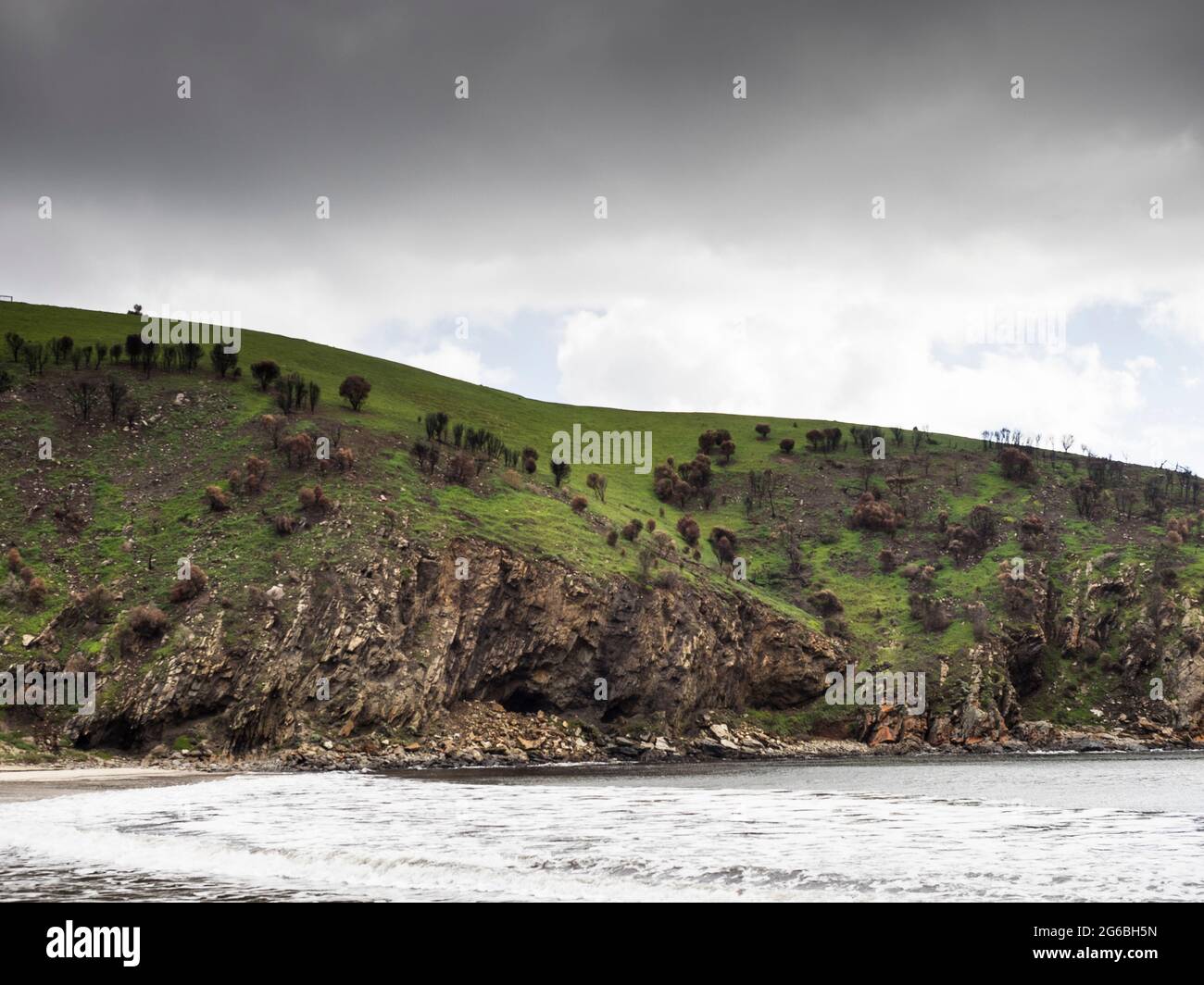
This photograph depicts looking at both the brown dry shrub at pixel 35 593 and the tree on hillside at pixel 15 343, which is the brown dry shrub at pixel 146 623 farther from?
the tree on hillside at pixel 15 343

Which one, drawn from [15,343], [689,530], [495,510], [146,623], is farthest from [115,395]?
[689,530]

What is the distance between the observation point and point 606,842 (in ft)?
73.3

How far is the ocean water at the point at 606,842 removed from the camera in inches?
672

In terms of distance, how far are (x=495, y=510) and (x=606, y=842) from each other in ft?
183

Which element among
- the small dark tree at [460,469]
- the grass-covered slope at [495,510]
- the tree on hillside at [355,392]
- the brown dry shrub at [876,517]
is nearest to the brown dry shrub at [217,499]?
the grass-covered slope at [495,510]

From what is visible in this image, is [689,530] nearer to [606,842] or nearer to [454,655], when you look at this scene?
[454,655]

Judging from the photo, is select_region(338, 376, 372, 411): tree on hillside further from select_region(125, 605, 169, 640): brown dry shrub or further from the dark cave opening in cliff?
select_region(125, 605, 169, 640): brown dry shrub

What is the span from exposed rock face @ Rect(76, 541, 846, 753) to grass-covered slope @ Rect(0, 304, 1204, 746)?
8.78 ft

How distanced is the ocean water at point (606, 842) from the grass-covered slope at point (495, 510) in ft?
95.4

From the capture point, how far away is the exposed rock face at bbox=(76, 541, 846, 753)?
54.3m

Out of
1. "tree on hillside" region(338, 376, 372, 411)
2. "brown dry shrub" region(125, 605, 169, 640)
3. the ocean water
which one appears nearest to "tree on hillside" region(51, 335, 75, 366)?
"tree on hillside" region(338, 376, 372, 411)

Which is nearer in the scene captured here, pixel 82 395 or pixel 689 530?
pixel 82 395
